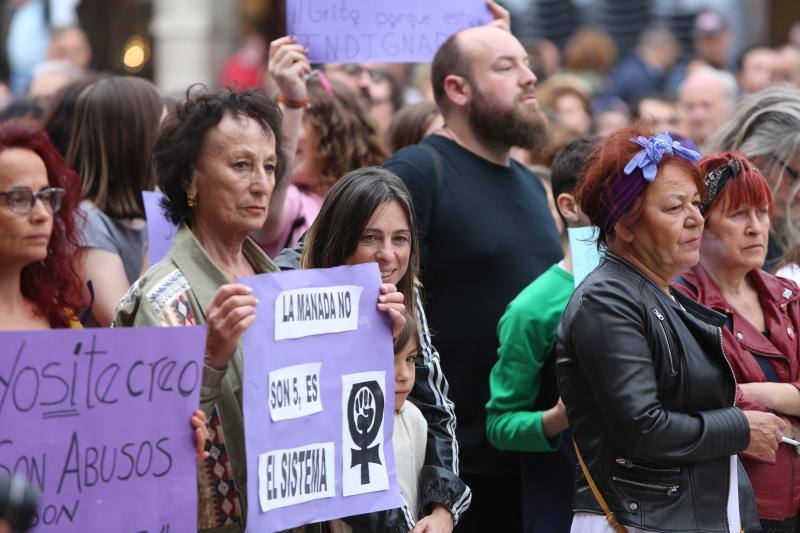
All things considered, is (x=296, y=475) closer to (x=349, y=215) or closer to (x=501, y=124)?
(x=349, y=215)

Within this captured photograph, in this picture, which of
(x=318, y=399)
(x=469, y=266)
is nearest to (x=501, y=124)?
(x=469, y=266)

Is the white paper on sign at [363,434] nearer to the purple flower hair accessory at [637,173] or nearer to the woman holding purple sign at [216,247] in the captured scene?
the woman holding purple sign at [216,247]

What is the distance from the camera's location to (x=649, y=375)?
3684 mm

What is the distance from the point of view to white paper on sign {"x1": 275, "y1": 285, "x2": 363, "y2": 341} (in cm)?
361

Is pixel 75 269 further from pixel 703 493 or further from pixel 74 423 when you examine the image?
pixel 703 493

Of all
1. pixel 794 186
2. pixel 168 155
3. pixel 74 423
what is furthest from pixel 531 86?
pixel 74 423

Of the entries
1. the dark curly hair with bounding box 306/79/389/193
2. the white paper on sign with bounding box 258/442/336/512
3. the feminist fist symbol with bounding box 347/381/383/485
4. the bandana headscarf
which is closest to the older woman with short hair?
the bandana headscarf

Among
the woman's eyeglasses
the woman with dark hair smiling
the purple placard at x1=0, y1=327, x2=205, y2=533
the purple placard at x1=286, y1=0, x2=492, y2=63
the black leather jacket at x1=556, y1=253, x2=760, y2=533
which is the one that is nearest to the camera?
the purple placard at x1=0, y1=327, x2=205, y2=533

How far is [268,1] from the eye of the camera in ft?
63.1

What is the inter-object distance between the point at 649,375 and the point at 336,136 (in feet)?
8.78

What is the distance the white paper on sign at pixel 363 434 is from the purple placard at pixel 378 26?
77.0 inches

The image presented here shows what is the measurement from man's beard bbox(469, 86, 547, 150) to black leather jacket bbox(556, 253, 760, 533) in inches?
63.1

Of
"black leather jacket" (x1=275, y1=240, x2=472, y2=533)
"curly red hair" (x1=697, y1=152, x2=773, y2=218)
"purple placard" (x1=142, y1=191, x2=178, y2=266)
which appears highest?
"curly red hair" (x1=697, y1=152, x2=773, y2=218)

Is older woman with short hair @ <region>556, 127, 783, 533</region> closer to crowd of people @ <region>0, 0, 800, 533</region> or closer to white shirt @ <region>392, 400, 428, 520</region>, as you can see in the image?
crowd of people @ <region>0, 0, 800, 533</region>
